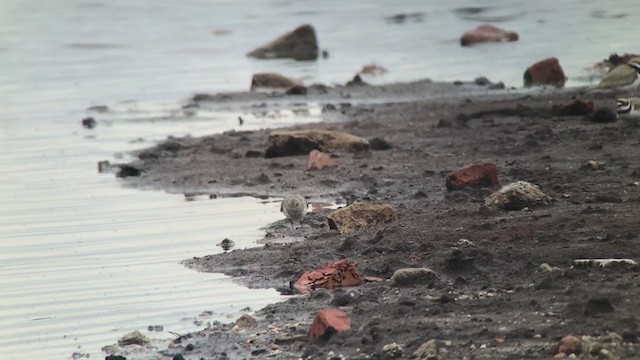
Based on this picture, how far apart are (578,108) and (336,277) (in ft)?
20.4

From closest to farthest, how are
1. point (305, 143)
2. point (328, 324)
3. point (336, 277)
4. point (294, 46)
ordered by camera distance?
point (328, 324), point (336, 277), point (305, 143), point (294, 46)

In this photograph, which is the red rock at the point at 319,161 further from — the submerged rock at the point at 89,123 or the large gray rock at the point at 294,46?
the large gray rock at the point at 294,46

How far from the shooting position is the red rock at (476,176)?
32.7ft

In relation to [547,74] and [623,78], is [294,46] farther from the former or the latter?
[623,78]

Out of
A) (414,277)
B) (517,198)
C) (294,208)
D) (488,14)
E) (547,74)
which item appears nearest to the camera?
(414,277)

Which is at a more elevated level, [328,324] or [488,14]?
[488,14]

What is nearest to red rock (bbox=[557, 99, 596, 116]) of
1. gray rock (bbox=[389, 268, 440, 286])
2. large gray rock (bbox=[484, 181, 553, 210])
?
large gray rock (bbox=[484, 181, 553, 210])

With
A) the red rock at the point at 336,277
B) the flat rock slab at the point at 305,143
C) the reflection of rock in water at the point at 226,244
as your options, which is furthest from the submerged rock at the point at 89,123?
the red rock at the point at 336,277

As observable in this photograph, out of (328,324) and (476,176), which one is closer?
(328,324)

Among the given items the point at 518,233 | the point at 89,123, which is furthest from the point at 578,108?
the point at 518,233

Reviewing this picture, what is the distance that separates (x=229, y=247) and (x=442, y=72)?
10965 millimetres

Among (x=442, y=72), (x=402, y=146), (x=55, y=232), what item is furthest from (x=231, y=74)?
(x=55, y=232)

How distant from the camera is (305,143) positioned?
12.5 metres

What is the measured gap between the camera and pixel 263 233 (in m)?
9.47
